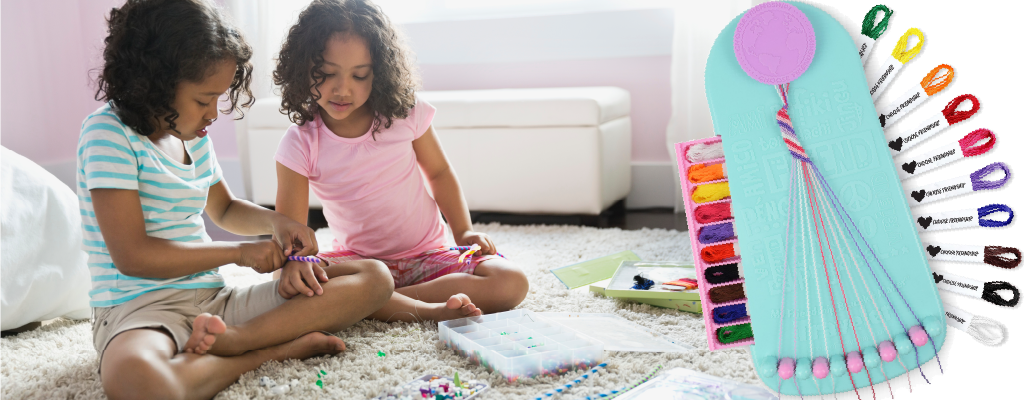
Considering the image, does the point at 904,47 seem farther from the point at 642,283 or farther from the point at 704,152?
the point at 642,283

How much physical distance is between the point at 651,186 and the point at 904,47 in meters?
1.64

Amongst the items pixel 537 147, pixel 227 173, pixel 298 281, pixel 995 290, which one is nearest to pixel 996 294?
pixel 995 290

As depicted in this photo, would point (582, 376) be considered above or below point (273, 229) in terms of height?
below

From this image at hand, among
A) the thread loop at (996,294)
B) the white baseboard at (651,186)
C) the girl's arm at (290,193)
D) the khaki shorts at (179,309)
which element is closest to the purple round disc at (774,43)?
the thread loop at (996,294)

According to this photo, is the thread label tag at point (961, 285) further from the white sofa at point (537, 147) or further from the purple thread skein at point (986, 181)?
the white sofa at point (537, 147)

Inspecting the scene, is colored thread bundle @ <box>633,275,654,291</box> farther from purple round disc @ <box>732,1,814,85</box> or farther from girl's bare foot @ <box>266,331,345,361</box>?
purple round disc @ <box>732,1,814,85</box>

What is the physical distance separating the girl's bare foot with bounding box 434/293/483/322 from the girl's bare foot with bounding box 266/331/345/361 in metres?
0.15

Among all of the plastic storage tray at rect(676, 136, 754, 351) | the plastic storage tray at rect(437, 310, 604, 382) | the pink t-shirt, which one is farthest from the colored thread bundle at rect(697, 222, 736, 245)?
the pink t-shirt

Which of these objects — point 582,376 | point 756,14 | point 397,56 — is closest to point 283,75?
point 397,56

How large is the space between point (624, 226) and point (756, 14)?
1.29 metres

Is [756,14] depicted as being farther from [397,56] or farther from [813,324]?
[397,56]

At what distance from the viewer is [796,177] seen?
564 mm

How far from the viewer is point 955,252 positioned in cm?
53

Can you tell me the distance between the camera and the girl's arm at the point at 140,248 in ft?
2.59
